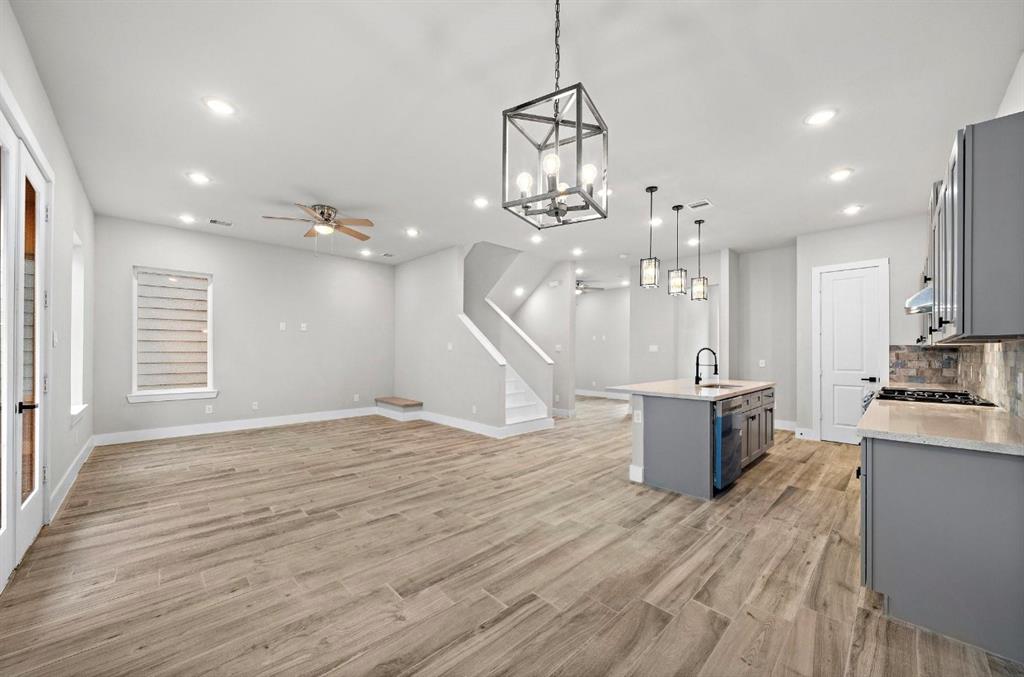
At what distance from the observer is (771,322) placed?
22.6 ft

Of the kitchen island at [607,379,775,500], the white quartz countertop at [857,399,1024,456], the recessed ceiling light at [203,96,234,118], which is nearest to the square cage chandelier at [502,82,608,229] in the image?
the white quartz countertop at [857,399,1024,456]

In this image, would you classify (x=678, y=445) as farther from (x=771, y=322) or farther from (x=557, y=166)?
(x=771, y=322)

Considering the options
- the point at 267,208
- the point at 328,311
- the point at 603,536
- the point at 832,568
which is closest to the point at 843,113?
the point at 832,568

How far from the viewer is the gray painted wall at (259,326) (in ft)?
18.4

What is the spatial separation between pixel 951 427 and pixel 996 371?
1.70 m

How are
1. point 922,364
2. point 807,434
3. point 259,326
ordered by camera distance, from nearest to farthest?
point 922,364 < point 807,434 < point 259,326

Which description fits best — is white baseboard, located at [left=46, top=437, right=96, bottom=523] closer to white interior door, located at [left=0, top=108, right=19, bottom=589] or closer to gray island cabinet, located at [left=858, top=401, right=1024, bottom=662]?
white interior door, located at [left=0, top=108, right=19, bottom=589]

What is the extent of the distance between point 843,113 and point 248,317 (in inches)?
288

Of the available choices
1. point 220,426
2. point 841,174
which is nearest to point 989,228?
point 841,174

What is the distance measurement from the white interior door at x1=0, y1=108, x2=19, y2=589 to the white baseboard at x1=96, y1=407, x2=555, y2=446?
141 inches

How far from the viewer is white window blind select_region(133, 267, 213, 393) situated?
19.2 ft

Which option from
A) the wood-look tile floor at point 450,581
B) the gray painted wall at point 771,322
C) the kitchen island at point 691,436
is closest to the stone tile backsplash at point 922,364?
the gray painted wall at point 771,322

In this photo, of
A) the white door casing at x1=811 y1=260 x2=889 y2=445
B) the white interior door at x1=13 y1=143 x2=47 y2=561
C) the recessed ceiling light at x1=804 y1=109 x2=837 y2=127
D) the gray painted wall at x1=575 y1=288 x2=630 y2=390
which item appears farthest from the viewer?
the gray painted wall at x1=575 y1=288 x2=630 y2=390

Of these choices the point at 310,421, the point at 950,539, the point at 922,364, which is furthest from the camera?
the point at 310,421
